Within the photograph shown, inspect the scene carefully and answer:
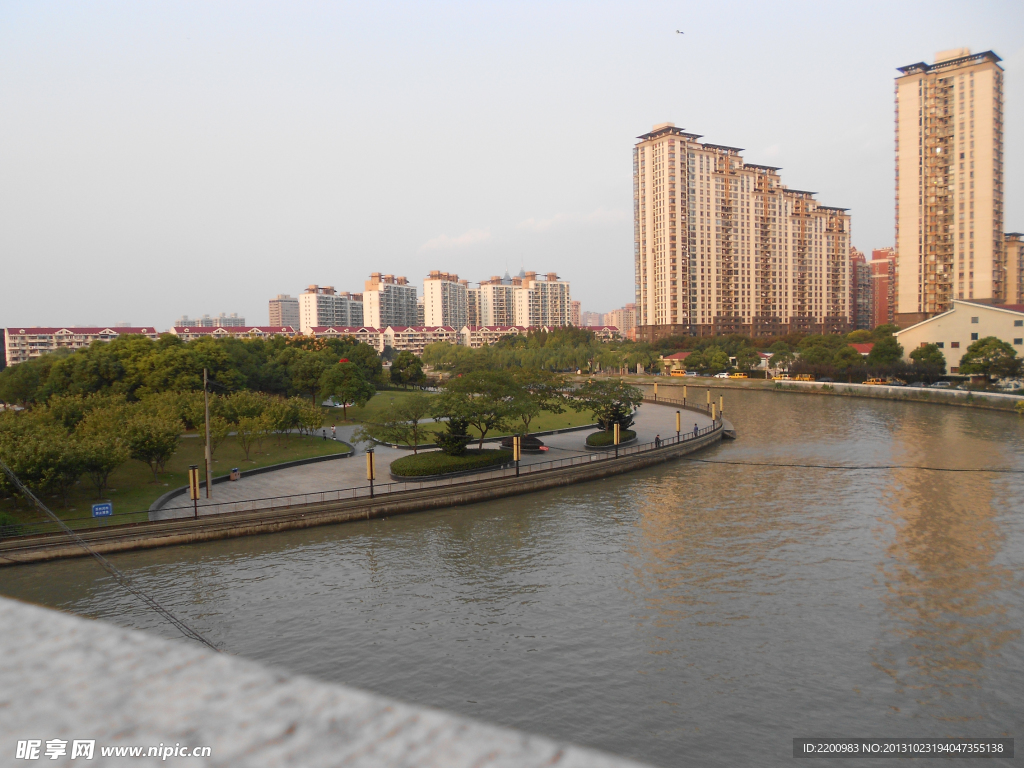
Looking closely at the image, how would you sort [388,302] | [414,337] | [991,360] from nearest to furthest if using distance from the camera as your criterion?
[991,360], [414,337], [388,302]

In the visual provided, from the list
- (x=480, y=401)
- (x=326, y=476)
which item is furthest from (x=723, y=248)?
(x=326, y=476)

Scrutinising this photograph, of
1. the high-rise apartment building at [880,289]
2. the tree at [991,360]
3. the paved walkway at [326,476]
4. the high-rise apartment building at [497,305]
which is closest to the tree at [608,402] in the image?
the paved walkway at [326,476]

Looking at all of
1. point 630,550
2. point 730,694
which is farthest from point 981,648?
point 630,550

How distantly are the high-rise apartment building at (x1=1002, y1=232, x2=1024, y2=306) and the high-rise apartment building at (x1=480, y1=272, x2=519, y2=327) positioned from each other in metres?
111

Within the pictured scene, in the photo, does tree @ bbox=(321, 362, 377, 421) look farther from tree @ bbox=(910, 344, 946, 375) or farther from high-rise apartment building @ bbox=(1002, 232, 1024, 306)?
high-rise apartment building @ bbox=(1002, 232, 1024, 306)

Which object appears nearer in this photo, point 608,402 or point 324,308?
point 608,402

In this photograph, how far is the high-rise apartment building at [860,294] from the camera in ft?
516

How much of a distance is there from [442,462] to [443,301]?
144508 mm

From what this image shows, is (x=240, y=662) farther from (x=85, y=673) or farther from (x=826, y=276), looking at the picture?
(x=826, y=276)

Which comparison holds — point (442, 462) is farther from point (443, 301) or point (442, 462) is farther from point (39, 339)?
point (443, 301)

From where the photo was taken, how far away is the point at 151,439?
2297 cm

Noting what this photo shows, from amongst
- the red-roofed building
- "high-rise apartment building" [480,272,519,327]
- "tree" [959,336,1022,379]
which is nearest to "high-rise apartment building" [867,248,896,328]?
"high-rise apartment building" [480,272,519,327]

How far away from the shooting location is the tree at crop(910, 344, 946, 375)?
63.5m

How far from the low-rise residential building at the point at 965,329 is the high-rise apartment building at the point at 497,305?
119 metres
